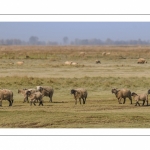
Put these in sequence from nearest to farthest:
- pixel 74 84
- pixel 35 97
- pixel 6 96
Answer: pixel 35 97 < pixel 6 96 < pixel 74 84

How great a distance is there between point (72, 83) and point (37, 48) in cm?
1313

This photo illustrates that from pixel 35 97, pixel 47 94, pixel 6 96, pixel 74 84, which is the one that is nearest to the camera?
pixel 35 97

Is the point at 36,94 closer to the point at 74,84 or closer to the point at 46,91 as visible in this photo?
the point at 46,91

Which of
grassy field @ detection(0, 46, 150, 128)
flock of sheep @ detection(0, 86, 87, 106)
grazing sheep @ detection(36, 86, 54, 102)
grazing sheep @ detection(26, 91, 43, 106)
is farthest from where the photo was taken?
grazing sheep @ detection(36, 86, 54, 102)

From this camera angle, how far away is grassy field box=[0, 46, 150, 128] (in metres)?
19.6

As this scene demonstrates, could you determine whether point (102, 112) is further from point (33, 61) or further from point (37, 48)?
point (37, 48)

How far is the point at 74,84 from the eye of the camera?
2847 centimetres

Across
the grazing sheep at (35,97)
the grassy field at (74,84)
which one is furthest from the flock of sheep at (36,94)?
the grassy field at (74,84)

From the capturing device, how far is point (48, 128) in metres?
19.0

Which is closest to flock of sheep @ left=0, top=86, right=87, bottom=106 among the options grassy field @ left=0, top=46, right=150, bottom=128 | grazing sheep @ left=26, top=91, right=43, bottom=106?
grazing sheep @ left=26, top=91, right=43, bottom=106

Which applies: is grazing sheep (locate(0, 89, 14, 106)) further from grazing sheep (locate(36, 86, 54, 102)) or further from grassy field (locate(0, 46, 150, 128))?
grazing sheep (locate(36, 86, 54, 102))

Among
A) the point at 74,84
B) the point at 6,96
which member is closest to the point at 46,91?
the point at 6,96
